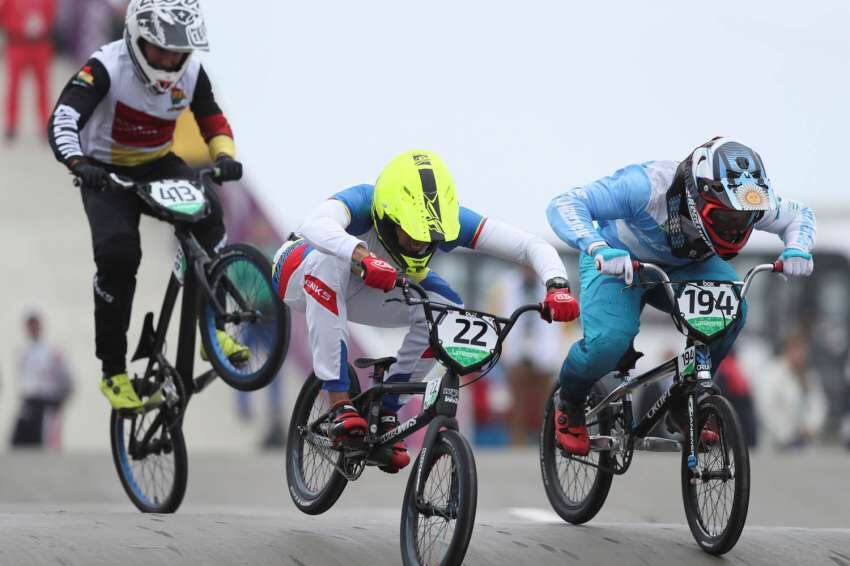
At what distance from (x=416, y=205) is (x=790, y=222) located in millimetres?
2025

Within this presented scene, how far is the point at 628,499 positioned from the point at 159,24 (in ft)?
19.5

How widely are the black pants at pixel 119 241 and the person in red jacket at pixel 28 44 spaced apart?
1725cm

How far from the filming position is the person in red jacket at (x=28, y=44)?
82.8 ft

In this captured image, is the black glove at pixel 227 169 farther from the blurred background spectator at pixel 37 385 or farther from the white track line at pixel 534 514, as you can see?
the blurred background spectator at pixel 37 385

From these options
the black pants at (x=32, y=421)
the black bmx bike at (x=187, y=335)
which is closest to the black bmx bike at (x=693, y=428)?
the black bmx bike at (x=187, y=335)

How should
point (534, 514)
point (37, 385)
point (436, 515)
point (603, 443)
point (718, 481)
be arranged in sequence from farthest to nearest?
point (37, 385), point (534, 514), point (603, 443), point (718, 481), point (436, 515)

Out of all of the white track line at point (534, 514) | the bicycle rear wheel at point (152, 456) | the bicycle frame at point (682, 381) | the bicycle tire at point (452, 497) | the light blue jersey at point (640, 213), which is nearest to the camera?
the bicycle tire at point (452, 497)

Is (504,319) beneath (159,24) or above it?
beneath

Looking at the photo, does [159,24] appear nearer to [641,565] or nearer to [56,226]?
[641,565]

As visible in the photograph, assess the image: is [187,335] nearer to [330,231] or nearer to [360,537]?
[360,537]

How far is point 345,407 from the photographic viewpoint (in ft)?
24.2

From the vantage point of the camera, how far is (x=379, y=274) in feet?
21.6

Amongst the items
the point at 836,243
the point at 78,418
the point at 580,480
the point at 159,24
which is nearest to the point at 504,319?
the point at 580,480

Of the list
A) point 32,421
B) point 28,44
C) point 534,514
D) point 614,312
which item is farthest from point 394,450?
point 28,44
